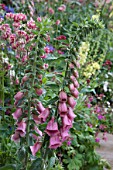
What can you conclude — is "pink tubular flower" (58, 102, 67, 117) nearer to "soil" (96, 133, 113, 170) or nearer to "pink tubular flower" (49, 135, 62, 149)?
"pink tubular flower" (49, 135, 62, 149)

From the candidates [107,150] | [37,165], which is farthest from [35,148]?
[107,150]

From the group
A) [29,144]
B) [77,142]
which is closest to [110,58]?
[77,142]

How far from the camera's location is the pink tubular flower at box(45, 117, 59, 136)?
7.30ft

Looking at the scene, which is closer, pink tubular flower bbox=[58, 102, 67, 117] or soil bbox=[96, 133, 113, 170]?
pink tubular flower bbox=[58, 102, 67, 117]

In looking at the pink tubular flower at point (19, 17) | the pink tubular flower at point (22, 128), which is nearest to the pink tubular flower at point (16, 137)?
the pink tubular flower at point (22, 128)

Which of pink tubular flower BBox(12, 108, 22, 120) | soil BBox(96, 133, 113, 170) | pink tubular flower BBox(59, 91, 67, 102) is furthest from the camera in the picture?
soil BBox(96, 133, 113, 170)

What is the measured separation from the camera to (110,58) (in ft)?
22.6

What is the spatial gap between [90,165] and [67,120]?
164 cm

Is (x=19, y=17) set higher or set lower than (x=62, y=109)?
higher

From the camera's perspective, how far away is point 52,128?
7.30 feet

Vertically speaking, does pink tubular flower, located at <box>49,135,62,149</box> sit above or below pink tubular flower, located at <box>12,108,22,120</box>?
below


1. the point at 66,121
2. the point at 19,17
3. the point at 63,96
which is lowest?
the point at 66,121

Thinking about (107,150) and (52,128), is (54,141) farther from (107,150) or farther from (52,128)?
(107,150)

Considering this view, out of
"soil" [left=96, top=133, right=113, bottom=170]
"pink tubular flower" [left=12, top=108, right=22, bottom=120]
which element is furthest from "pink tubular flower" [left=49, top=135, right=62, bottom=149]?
"soil" [left=96, top=133, right=113, bottom=170]
